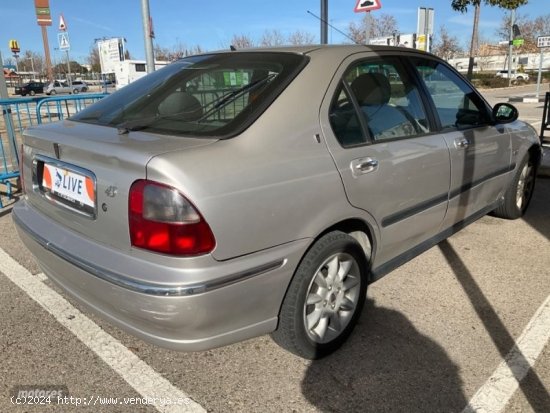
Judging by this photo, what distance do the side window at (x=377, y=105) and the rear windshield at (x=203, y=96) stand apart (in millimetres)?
315

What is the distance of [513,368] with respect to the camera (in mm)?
2451

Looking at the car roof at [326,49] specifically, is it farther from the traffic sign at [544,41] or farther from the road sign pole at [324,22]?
the traffic sign at [544,41]

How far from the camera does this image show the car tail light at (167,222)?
6.12ft

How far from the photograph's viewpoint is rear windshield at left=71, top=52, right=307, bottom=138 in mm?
2262

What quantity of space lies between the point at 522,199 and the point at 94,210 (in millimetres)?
4228

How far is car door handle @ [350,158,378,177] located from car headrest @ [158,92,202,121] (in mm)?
831

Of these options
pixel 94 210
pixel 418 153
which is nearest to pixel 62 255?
pixel 94 210

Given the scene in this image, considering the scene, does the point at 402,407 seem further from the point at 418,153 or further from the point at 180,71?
the point at 180,71

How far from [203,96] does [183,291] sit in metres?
1.22

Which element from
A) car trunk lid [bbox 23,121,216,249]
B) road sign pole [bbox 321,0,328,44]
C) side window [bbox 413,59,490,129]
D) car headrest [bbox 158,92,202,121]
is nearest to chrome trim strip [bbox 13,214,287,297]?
car trunk lid [bbox 23,121,216,249]

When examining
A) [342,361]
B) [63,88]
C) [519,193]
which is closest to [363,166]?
[342,361]

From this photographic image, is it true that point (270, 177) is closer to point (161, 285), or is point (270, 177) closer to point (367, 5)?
point (161, 285)

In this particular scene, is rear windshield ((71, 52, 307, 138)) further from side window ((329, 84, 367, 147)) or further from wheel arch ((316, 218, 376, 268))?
wheel arch ((316, 218, 376, 268))

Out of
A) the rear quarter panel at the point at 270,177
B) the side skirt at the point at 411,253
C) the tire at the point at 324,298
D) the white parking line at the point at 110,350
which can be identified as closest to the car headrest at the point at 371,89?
the rear quarter panel at the point at 270,177
